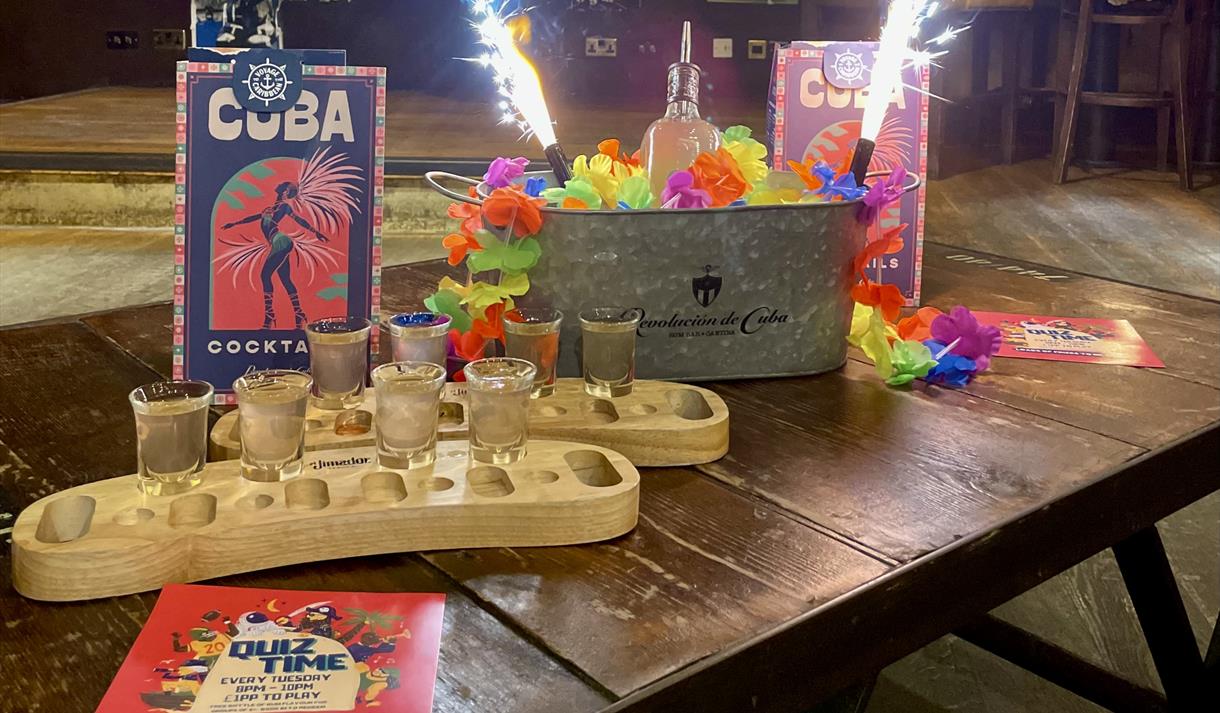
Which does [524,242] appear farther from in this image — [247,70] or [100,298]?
[100,298]

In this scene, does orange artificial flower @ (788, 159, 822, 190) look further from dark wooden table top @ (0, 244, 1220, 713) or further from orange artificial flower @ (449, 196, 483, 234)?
orange artificial flower @ (449, 196, 483, 234)

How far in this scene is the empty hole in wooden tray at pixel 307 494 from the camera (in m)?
0.69

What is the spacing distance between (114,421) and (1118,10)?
4556 mm

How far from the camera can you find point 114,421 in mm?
901

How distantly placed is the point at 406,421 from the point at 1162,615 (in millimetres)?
965

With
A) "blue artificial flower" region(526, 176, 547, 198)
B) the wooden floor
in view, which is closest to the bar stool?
the wooden floor

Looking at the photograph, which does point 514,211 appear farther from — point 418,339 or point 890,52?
point 890,52

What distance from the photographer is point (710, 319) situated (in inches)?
38.5

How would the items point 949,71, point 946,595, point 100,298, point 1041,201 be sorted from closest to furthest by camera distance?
point 946,595, point 100,298, point 1041,201, point 949,71

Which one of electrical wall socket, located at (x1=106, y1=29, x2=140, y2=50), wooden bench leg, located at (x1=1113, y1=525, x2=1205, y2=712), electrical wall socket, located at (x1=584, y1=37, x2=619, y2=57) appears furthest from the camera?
electrical wall socket, located at (x1=584, y1=37, x2=619, y2=57)

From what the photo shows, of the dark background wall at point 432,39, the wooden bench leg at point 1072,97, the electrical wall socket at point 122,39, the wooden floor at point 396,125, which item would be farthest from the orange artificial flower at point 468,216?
the electrical wall socket at point 122,39

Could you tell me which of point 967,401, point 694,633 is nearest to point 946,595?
point 694,633

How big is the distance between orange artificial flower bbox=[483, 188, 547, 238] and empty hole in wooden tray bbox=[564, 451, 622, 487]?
240 millimetres

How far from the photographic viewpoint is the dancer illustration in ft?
→ 3.12
